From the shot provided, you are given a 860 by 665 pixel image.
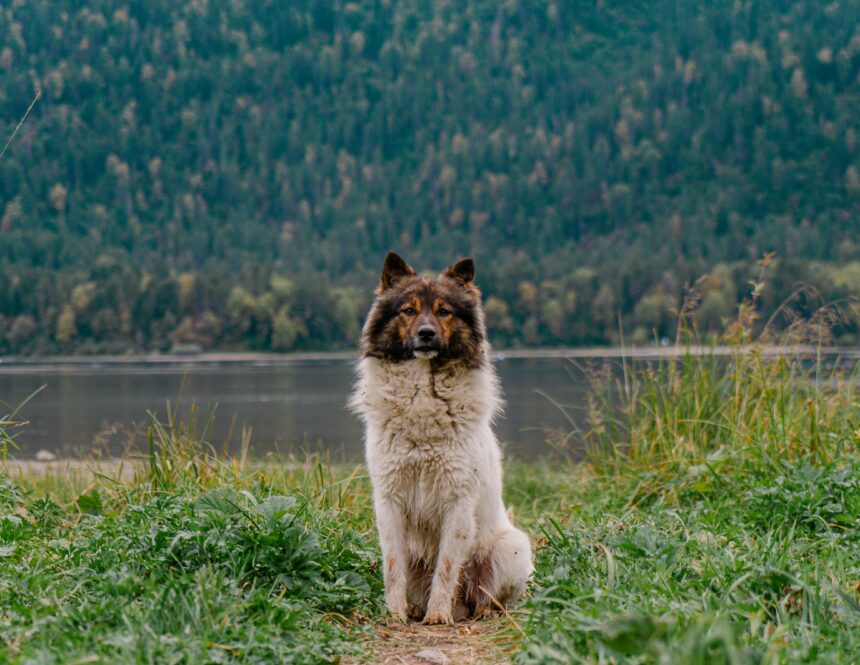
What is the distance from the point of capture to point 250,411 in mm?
34344

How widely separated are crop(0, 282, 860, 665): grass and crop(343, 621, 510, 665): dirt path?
6 cm

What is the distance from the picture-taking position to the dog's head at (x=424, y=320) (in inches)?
181

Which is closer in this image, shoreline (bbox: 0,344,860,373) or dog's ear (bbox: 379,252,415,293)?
dog's ear (bbox: 379,252,415,293)

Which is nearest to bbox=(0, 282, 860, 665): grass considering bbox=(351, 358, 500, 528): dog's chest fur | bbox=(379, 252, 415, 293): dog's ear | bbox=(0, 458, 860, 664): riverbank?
bbox=(0, 458, 860, 664): riverbank

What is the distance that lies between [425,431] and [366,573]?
0.85 metres

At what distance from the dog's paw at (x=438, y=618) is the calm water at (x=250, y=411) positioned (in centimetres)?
596

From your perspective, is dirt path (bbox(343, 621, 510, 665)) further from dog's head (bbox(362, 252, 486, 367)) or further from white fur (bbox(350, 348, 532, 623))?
dog's head (bbox(362, 252, 486, 367))

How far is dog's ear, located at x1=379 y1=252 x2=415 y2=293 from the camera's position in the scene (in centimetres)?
499

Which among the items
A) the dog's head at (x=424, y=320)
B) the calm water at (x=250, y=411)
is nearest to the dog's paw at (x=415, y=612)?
the dog's head at (x=424, y=320)

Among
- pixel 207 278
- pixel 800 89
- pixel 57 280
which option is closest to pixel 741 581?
pixel 207 278

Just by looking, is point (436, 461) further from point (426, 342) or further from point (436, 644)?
point (436, 644)

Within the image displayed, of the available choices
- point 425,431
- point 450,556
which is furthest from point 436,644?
point 425,431

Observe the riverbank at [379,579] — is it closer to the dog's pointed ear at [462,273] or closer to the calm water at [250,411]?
the dog's pointed ear at [462,273]

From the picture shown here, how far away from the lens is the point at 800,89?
189m
